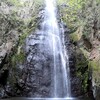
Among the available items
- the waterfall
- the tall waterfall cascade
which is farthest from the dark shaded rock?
the waterfall

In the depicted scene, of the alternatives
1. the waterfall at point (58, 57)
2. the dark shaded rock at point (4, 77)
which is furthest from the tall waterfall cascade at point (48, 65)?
the dark shaded rock at point (4, 77)

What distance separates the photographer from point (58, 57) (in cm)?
1587

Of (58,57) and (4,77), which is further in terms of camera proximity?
(58,57)

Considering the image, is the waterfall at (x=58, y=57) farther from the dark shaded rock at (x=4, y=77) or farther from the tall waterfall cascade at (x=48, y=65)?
the dark shaded rock at (x=4, y=77)

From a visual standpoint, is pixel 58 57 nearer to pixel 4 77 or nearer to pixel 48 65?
pixel 48 65

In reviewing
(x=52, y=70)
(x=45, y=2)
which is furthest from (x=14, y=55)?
(x=45, y=2)

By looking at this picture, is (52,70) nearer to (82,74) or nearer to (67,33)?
(82,74)

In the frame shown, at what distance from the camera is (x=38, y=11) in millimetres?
19719

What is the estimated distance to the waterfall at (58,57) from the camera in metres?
14.9

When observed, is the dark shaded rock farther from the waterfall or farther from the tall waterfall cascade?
the waterfall

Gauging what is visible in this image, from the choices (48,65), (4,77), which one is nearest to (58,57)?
(48,65)

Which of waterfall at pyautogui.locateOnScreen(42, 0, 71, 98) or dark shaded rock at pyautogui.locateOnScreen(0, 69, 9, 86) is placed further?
dark shaded rock at pyautogui.locateOnScreen(0, 69, 9, 86)

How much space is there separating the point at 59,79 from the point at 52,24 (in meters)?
4.75

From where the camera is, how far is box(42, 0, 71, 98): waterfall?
14.9m
